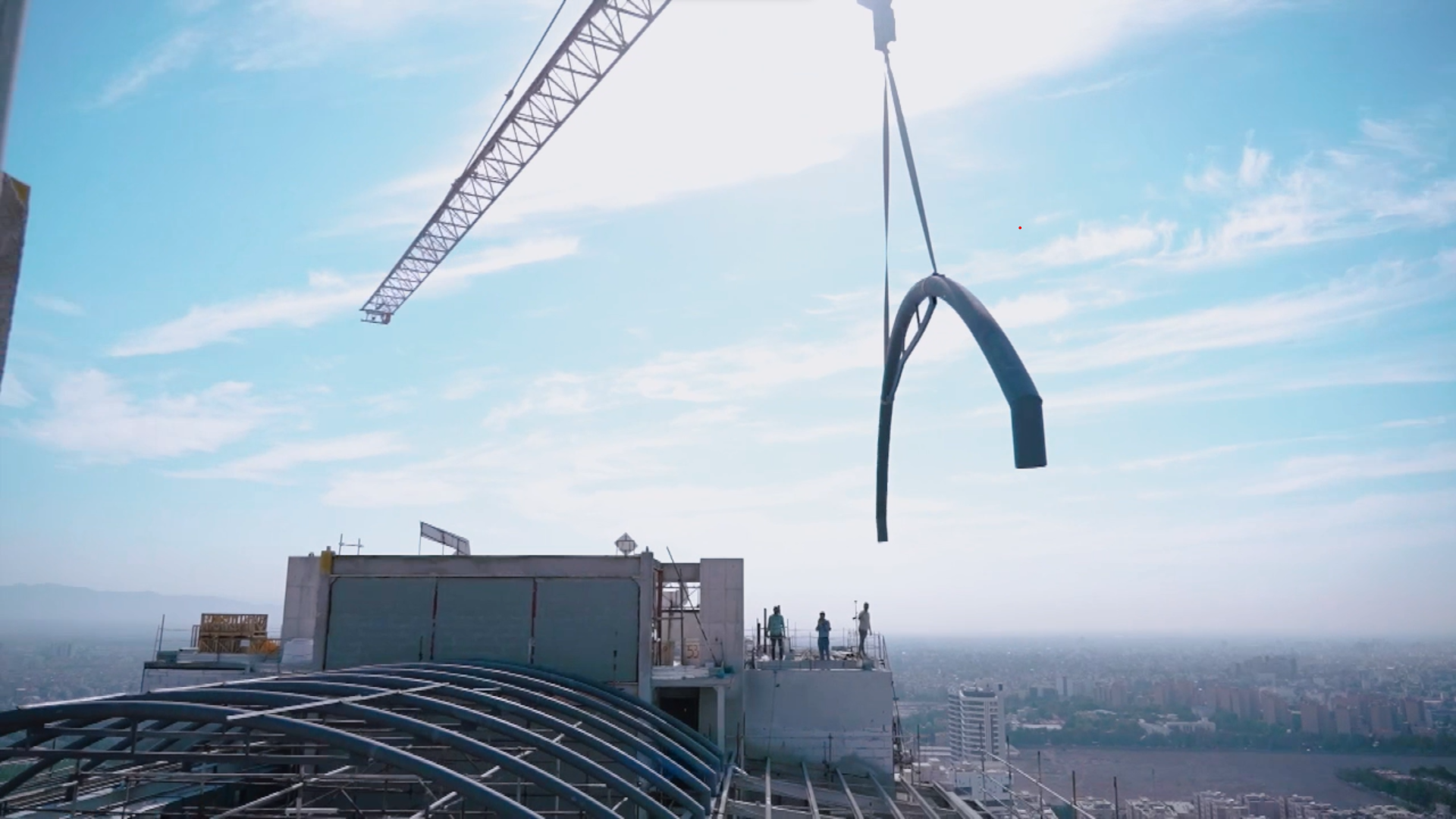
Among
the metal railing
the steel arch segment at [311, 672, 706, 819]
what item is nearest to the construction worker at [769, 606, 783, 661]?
the metal railing

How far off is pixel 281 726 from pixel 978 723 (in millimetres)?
50756

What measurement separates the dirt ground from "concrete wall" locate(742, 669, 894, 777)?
398 inches

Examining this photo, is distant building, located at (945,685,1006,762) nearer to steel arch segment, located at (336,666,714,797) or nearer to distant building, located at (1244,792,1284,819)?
distant building, located at (1244,792,1284,819)

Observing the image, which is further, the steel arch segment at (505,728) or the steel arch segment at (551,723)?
the steel arch segment at (551,723)

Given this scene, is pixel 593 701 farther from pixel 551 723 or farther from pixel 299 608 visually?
pixel 299 608

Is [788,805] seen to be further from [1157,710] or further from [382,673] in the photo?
[1157,710]

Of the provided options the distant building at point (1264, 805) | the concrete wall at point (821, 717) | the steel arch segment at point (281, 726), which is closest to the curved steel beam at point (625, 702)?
the concrete wall at point (821, 717)

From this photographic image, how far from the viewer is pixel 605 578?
24250 mm

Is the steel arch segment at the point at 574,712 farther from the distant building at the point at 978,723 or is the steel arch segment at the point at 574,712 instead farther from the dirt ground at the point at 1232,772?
the distant building at the point at 978,723

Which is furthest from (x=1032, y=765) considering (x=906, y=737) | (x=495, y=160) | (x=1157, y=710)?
(x=495, y=160)

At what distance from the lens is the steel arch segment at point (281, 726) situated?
35.4 ft

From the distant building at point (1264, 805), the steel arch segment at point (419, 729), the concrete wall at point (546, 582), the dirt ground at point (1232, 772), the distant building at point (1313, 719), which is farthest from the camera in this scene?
the distant building at point (1313, 719)

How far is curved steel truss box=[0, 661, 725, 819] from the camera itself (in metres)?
11.7

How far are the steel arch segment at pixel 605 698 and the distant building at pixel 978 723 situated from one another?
3365cm
